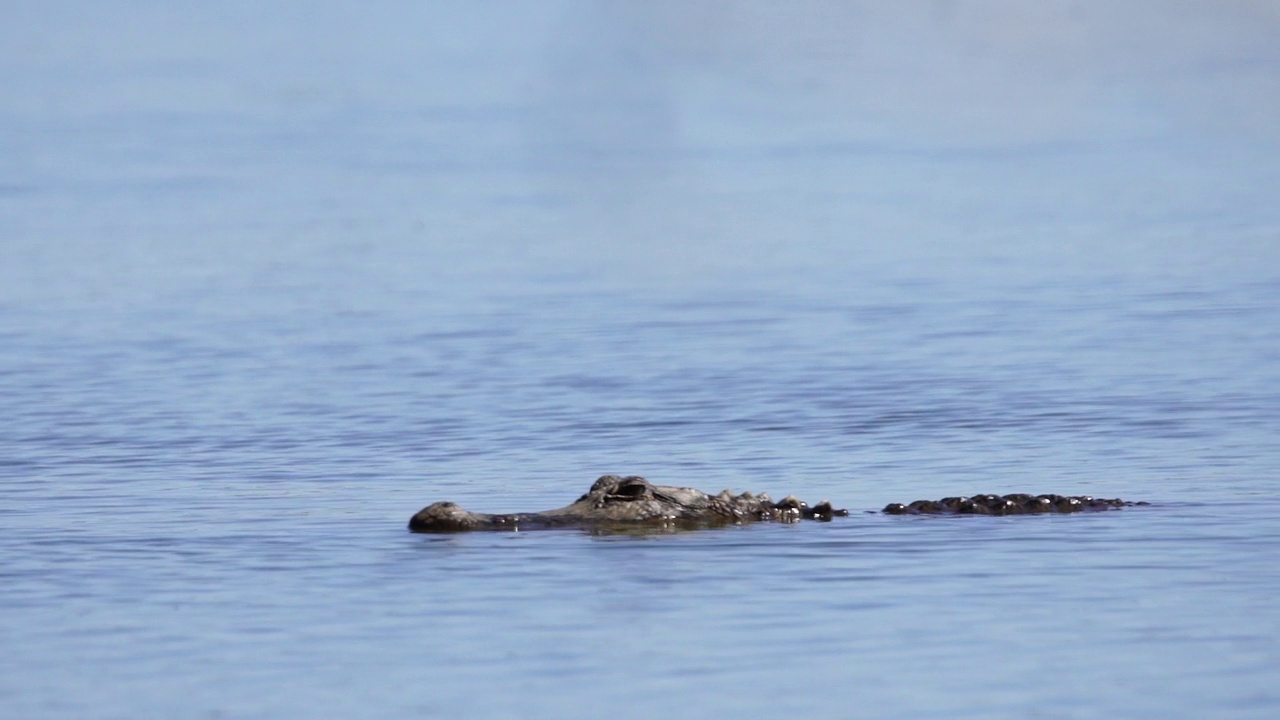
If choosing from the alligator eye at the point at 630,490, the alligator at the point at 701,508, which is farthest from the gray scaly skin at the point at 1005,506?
the alligator eye at the point at 630,490

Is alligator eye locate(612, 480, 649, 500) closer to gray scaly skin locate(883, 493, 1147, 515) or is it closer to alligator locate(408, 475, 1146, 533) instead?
alligator locate(408, 475, 1146, 533)

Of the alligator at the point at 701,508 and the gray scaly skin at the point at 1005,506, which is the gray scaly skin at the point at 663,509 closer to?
the alligator at the point at 701,508

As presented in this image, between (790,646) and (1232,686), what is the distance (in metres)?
2.14

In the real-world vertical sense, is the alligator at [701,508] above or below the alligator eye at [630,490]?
below

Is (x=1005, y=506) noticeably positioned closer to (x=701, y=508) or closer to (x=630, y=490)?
(x=701, y=508)

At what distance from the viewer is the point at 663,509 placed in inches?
616

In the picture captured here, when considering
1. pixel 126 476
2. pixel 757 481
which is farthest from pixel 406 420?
pixel 757 481

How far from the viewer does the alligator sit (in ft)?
50.5

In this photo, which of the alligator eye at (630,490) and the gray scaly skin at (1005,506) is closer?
the gray scaly skin at (1005,506)

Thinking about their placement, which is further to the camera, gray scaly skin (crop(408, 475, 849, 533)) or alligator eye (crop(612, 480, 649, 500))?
alligator eye (crop(612, 480, 649, 500))

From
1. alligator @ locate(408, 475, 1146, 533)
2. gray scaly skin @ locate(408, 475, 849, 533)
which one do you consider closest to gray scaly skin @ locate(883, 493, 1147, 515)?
alligator @ locate(408, 475, 1146, 533)

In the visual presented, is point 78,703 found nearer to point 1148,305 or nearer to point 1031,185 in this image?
point 1148,305

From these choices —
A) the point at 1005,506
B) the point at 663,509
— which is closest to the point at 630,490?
the point at 663,509

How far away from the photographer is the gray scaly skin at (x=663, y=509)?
50.6 feet
